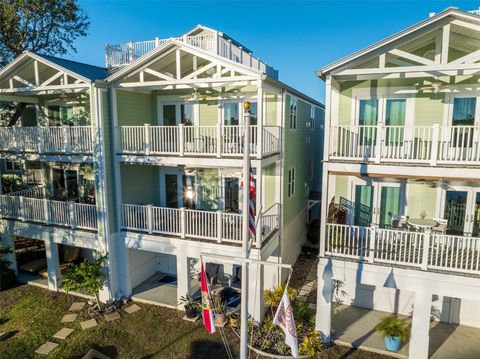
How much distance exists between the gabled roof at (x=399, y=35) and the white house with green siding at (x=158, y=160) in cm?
214

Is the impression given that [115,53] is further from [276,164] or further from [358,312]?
[358,312]

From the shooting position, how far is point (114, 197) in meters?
13.0

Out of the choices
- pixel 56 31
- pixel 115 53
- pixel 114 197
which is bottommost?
pixel 114 197

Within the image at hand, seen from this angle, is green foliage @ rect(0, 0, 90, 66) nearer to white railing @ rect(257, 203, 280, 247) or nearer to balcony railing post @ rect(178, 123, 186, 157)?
balcony railing post @ rect(178, 123, 186, 157)

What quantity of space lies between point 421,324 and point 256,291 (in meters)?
5.15

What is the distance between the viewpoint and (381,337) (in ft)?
35.5

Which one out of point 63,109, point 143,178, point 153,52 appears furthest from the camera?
point 63,109

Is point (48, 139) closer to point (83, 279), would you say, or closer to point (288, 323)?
point (83, 279)

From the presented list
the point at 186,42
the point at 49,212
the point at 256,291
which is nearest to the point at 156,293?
the point at 256,291

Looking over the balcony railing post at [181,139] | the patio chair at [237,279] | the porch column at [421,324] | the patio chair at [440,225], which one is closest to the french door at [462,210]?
the patio chair at [440,225]

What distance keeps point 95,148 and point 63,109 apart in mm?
4984

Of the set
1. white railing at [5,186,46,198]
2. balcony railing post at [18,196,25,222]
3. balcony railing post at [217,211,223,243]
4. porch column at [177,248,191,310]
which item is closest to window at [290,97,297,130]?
balcony railing post at [217,211,223,243]

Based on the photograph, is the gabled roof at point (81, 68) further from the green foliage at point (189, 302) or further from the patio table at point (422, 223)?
the patio table at point (422, 223)

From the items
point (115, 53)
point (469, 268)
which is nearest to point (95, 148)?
point (115, 53)
